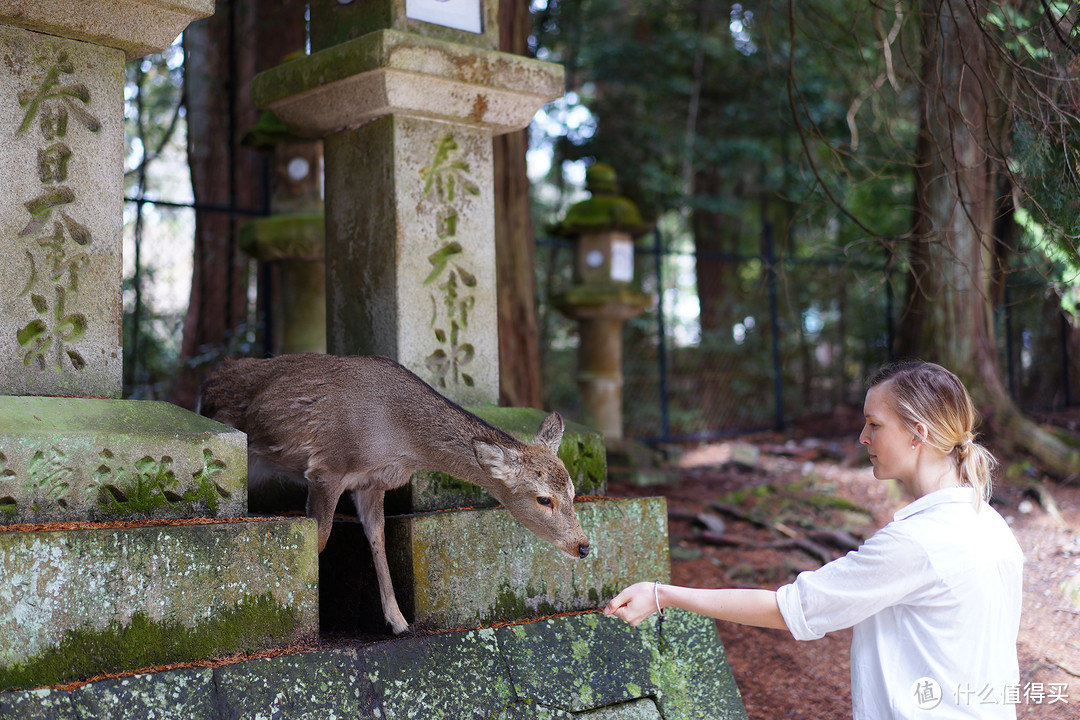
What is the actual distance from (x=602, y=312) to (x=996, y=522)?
7878mm

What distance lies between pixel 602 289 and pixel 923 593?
26.1 feet

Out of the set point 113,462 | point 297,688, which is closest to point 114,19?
point 113,462

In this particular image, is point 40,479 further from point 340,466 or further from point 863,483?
point 863,483

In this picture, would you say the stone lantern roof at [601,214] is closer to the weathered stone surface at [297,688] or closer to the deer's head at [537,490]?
the deer's head at [537,490]

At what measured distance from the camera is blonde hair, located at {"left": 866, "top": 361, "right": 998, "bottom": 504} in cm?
252

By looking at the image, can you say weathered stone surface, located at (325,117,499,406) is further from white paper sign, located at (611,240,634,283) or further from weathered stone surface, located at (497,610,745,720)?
white paper sign, located at (611,240,634,283)

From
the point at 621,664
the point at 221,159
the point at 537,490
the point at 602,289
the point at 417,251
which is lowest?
the point at 621,664

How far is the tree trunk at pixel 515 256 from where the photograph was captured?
7.88 m

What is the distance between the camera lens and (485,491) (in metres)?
4.05

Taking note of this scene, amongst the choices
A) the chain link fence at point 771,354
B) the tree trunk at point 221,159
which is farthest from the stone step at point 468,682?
the chain link fence at point 771,354

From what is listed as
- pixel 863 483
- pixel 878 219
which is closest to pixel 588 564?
pixel 863 483

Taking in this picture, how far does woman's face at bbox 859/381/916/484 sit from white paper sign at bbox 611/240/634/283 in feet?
25.4

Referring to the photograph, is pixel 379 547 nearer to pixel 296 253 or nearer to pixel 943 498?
pixel 943 498

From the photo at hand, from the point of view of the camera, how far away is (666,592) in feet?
8.43
